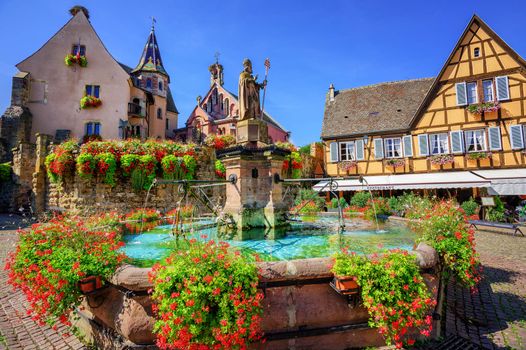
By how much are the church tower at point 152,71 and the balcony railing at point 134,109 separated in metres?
5.71

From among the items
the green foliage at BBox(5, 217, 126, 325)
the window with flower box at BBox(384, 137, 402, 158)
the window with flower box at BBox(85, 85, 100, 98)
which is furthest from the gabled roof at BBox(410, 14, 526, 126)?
the window with flower box at BBox(85, 85, 100, 98)

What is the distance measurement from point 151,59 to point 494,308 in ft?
121

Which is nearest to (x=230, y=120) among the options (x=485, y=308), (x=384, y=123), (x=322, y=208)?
(x=384, y=123)

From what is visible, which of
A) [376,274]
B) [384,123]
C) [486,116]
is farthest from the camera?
[384,123]

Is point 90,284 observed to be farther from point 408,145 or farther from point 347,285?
point 408,145

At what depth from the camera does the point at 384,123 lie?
21828mm

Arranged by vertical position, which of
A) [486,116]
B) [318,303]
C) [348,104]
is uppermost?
[348,104]

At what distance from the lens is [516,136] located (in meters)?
17.6

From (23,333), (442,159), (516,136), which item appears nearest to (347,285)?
(23,333)

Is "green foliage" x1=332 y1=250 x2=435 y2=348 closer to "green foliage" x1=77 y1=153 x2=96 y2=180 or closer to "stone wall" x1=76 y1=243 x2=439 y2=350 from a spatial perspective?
"stone wall" x1=76 y1=243 x2=439 y2=350

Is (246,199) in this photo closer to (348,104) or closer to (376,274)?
(376,274)

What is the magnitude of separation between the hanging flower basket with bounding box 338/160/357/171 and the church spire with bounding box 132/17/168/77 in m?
23.2

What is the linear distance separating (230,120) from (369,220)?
31.9 metres

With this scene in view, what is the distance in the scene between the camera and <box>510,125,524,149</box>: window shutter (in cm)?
1742
